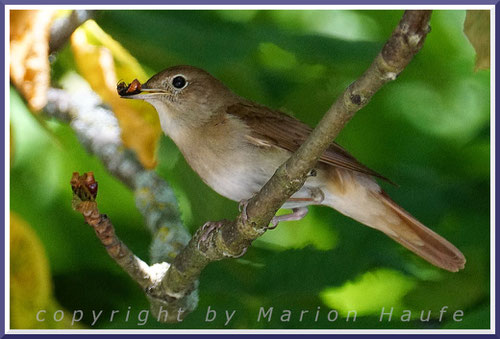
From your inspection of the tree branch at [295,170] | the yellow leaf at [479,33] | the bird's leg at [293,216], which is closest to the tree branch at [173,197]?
the tree branch at [295,170]

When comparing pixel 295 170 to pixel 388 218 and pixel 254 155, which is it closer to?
pixel 254 155

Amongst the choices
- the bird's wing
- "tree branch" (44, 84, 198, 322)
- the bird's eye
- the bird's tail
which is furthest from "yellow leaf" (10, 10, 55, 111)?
the bird's tail

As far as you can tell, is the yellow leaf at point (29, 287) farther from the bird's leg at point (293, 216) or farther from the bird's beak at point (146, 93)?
the bird's leg at point (293, 216)

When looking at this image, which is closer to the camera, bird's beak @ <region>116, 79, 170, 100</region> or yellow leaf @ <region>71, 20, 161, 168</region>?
bird's beak @ <region>116, 79, 170, 100</region>

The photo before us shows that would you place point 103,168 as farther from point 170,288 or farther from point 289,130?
point 289,130

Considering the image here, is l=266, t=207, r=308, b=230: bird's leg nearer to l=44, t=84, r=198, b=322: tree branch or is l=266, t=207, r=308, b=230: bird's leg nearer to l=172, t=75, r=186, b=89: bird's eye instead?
l=44, t=84, r=198, b=322: tree branch

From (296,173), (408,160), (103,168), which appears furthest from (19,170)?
(408,160)
